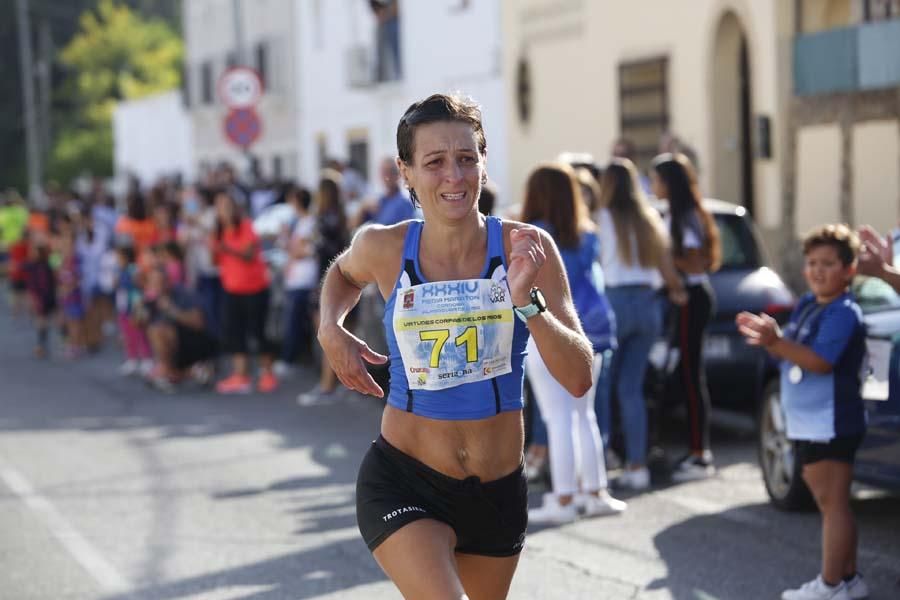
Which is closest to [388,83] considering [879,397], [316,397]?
[316,397]

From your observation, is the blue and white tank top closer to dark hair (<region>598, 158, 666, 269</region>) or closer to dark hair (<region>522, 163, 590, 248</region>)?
dark hair (<region>522, 163, 590, 248</region>)

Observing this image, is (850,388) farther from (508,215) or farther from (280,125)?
(280,125)

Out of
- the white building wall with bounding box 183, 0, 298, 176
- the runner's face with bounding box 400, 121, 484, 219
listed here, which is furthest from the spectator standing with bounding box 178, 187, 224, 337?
the white building wall with bounding box 183, 0, 298, 176

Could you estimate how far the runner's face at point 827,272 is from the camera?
21.7 ft

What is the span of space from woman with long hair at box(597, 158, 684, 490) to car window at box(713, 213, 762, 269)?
2.00 meters

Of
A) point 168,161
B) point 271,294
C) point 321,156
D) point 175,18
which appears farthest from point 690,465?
point 175,18

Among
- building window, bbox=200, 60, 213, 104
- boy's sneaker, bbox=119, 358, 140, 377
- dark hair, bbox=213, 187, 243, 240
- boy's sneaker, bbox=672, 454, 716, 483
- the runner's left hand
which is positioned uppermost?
building window, bbox=200, 60, 213, 104

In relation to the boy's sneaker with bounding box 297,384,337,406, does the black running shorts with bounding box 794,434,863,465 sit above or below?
above

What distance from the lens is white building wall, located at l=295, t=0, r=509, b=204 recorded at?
88.8 feet

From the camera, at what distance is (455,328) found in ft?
14.1

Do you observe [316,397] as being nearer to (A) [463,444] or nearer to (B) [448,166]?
(A) [463,444]

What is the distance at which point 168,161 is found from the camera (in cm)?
5203

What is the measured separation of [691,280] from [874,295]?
75.6 inches

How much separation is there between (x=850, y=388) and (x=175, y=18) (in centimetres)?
8061
